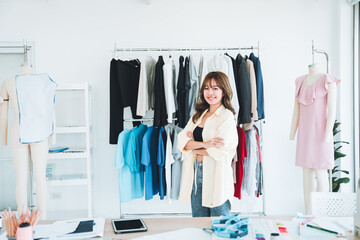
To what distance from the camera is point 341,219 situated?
1693 mm

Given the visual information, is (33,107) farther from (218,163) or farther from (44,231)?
(218,163)

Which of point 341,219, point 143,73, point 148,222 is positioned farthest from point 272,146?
point 148,222

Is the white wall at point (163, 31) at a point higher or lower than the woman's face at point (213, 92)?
higher

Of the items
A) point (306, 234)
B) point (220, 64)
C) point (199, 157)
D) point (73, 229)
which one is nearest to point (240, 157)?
point (220, 64)

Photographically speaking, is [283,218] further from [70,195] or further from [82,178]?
[70,195]

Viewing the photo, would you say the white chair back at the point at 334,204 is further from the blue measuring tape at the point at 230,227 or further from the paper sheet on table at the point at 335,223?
the blue measuring tape at the point at 230,227

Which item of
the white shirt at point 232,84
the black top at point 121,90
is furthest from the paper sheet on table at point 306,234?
the black top at point 121,90

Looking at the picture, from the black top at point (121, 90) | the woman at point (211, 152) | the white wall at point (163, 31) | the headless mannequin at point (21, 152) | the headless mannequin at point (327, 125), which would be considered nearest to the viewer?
the woman at point (211, 152)

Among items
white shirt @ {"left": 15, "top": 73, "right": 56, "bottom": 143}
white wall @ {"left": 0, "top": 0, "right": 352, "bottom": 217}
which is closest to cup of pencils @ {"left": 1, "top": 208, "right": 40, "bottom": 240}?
white shirt @ {"left": 15, "top": 73, "right": 56, "bottom": 143}

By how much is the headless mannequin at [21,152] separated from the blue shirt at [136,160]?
2.68ft

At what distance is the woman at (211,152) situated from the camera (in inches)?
84.7

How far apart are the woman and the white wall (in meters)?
1.73

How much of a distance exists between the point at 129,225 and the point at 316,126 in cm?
220

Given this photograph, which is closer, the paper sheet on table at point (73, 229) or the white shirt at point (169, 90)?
the paper sheet on table at point (73, 229)
